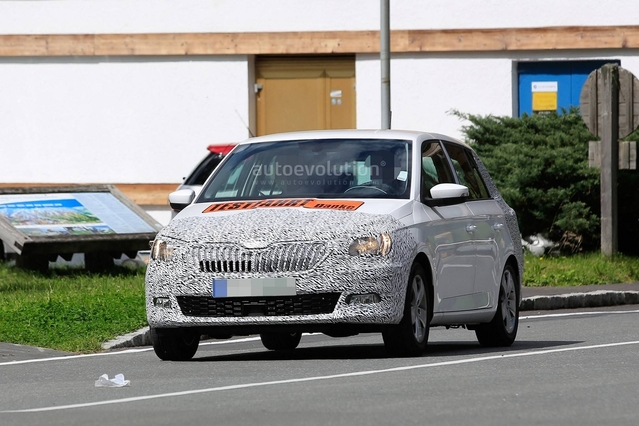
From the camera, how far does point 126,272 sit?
1992 centimetres

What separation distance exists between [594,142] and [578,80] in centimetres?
434

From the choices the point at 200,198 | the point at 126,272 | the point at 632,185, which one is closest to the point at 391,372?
the point at 200,198

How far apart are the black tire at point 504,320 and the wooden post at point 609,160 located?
8.41 meters

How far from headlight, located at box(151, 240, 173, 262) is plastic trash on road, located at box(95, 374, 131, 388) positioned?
4.20 feet

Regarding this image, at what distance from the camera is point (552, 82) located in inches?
1004

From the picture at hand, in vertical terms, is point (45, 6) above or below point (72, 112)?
above

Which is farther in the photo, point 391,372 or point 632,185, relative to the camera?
point 632,185

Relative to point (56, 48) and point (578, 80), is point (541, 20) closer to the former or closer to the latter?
point (578, 80)

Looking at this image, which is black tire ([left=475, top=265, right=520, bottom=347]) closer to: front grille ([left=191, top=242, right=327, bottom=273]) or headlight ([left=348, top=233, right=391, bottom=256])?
headlight ([left=348, top=233, right=391, bottom=256])

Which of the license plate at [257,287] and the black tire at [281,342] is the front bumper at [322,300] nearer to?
the license plate at [257,287]

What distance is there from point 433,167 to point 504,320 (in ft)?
4.63

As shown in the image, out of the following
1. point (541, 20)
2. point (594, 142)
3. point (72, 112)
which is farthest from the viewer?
point (72, 112)

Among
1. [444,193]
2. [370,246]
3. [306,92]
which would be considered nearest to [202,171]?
[306,92]

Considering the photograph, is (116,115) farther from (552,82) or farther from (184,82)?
(552,82)
